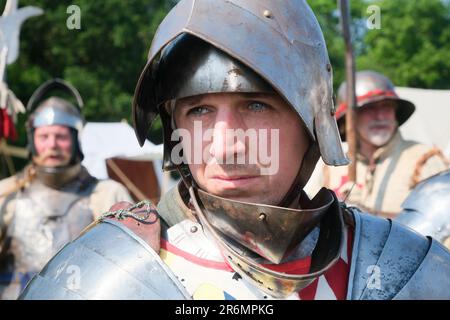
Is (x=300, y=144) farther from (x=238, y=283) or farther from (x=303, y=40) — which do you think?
(x=238, y=283)

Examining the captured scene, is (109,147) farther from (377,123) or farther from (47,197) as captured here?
(377,123)

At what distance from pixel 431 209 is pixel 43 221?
13.0 ft

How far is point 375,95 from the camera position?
7.17 meters

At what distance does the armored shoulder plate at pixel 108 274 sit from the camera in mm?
1946

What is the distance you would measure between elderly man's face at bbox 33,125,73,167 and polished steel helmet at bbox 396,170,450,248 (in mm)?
4130

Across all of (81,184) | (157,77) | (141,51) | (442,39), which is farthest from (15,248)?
(442,39)

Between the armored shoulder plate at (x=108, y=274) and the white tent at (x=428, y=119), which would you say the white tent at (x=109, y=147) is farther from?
the armored shoulder plate at (x=108, y=274)

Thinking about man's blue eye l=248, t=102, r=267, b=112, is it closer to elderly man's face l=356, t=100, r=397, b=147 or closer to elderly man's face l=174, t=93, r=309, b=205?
elderly man's face l=174, t=93, r=309, b=205

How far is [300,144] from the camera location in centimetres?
222

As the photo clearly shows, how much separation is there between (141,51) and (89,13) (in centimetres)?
259

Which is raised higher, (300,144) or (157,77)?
(157,77)

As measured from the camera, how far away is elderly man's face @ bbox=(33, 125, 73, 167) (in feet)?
23.6

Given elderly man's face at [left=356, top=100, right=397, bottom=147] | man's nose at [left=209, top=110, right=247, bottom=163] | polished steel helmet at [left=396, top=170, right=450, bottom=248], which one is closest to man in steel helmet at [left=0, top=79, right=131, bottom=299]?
elderly man's face at [left=356, top=100, right=397, bottom=147]

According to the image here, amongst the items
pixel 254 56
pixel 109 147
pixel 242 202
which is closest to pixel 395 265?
pixel 242 202
